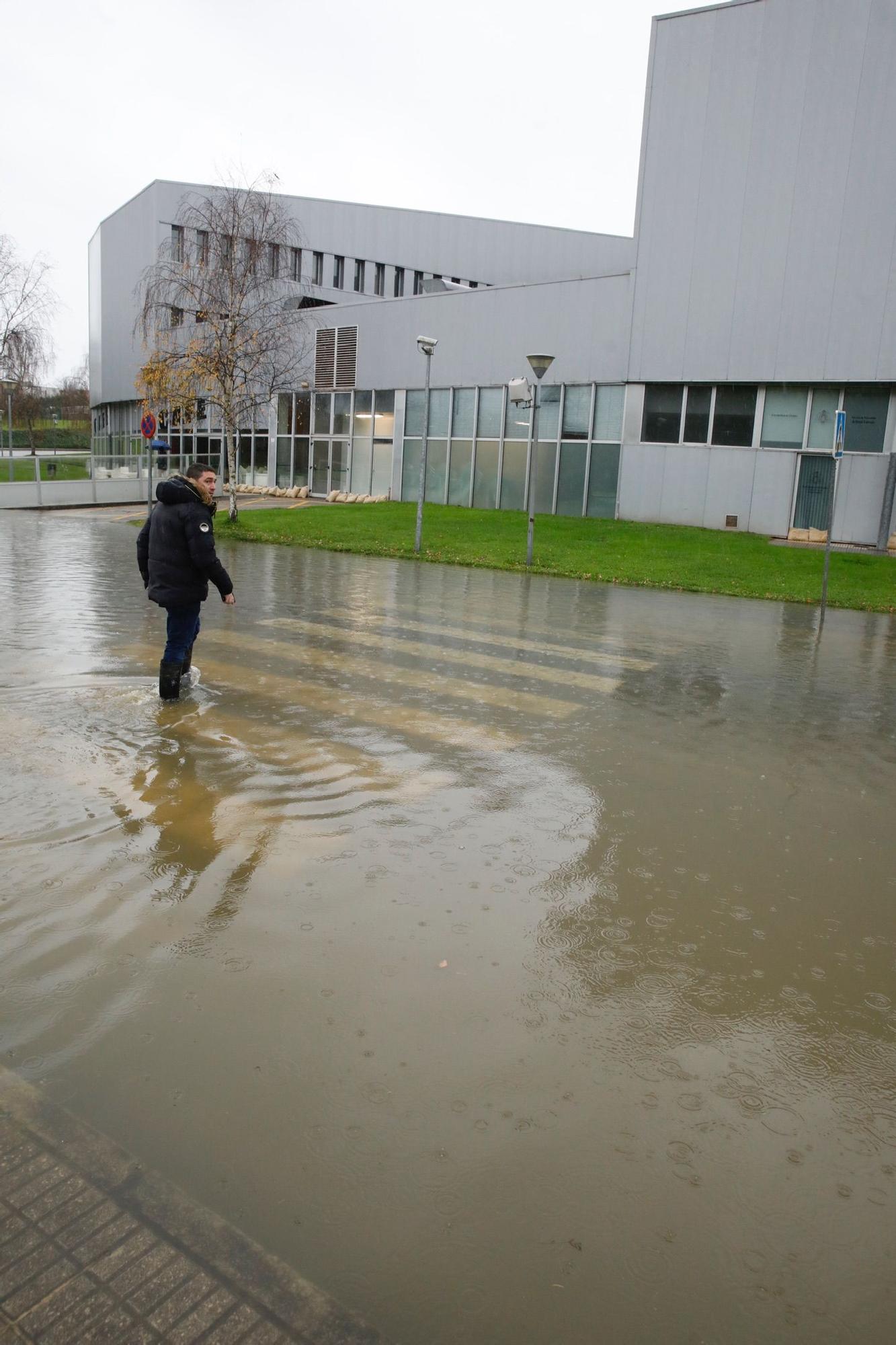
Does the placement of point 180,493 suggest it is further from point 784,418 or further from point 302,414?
point 302,414

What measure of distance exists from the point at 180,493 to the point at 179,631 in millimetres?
1089

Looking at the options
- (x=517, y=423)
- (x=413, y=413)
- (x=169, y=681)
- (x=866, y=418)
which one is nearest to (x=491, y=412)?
(x=517, y=423)

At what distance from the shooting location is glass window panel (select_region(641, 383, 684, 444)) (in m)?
28.6

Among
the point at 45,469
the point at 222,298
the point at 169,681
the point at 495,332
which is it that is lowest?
the point at 169,681

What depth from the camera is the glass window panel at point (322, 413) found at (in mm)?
38969

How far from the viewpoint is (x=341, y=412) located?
38.4 m

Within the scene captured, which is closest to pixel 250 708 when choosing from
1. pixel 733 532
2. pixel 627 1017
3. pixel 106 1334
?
pixel 627 1017

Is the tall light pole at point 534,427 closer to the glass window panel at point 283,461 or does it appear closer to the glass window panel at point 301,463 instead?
the glass window panel at point 301,463

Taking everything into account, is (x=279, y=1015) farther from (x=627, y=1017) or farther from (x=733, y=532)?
(x=733, y=532)

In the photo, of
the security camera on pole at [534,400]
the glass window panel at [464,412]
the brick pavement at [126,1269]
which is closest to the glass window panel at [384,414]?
the glass window panel at [464,412]

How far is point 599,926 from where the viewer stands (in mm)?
4406

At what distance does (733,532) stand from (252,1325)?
26.8m

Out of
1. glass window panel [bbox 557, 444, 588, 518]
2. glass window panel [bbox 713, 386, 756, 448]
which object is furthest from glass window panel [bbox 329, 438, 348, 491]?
glass window panel [bbox 713, 386, 756, 448]

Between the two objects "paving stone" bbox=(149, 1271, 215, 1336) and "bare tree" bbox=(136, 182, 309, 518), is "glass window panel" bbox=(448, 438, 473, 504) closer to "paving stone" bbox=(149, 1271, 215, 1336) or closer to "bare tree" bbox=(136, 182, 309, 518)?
"bare tree" bbox=(136, 182, 309, 518)
